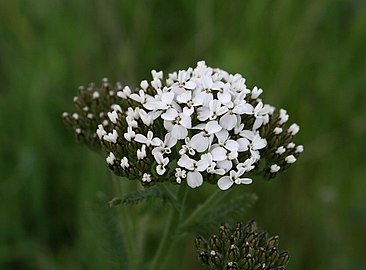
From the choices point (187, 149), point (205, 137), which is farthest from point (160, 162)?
point (205, 137)

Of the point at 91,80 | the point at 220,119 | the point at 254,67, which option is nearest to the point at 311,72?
the point at 254,67

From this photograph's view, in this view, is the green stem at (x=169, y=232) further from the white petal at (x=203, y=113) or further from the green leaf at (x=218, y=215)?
the white petal at (x=203, y=113)

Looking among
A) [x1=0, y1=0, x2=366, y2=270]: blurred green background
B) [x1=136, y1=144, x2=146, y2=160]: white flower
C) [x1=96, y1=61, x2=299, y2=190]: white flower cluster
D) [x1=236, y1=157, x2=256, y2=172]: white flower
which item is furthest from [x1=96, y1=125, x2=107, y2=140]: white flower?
[x1=0, y1=0, x2=366, y2=270]: blurred green background

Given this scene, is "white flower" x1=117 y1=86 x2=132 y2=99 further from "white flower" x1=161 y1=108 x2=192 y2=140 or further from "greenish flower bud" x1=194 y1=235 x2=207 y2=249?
"greenish flower bud" x1=194 y1=235 x2=207 y2=249

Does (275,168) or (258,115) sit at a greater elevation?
(258,115)

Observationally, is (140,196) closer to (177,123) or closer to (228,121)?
(177,123)

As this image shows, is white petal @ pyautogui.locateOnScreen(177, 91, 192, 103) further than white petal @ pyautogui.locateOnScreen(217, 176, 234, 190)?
Yes

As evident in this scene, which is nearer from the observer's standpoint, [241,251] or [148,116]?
[241,251]
